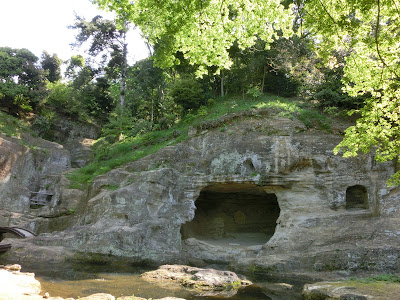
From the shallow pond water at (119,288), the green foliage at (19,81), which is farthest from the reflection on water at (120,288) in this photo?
the green foliage at (19,81)

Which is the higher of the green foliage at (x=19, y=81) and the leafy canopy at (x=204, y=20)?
the green foliage at (x=19, y=81)

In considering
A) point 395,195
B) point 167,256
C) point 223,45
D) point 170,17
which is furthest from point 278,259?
point 170,17

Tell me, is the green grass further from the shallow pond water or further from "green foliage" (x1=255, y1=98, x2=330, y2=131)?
the shallow pond water

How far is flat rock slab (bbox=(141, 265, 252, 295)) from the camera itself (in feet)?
34.5

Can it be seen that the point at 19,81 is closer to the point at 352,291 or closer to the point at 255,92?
the point at 255,92

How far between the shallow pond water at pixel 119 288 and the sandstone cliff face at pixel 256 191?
245 cm

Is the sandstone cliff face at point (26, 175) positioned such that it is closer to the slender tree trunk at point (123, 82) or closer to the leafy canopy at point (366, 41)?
the slender tree trunk at point (123, 82)

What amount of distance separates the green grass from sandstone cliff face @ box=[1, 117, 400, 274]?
3.93ft

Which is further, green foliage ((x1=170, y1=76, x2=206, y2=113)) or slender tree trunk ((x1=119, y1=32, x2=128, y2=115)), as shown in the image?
slender tree trunk ((x1=119, y1=32, x2=128, y2=115))

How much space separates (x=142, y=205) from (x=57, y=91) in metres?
24.1

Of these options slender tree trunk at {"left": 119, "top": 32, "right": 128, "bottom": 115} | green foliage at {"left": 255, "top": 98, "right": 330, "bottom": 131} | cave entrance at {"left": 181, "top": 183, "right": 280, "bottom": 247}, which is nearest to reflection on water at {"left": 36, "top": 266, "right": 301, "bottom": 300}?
cave entrance at {"left": 181, "top": 183, "right": 280, "bottom": 247}

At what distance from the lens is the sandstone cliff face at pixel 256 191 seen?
1305cm

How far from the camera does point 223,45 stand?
28.9ft

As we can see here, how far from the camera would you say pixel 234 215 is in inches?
874
